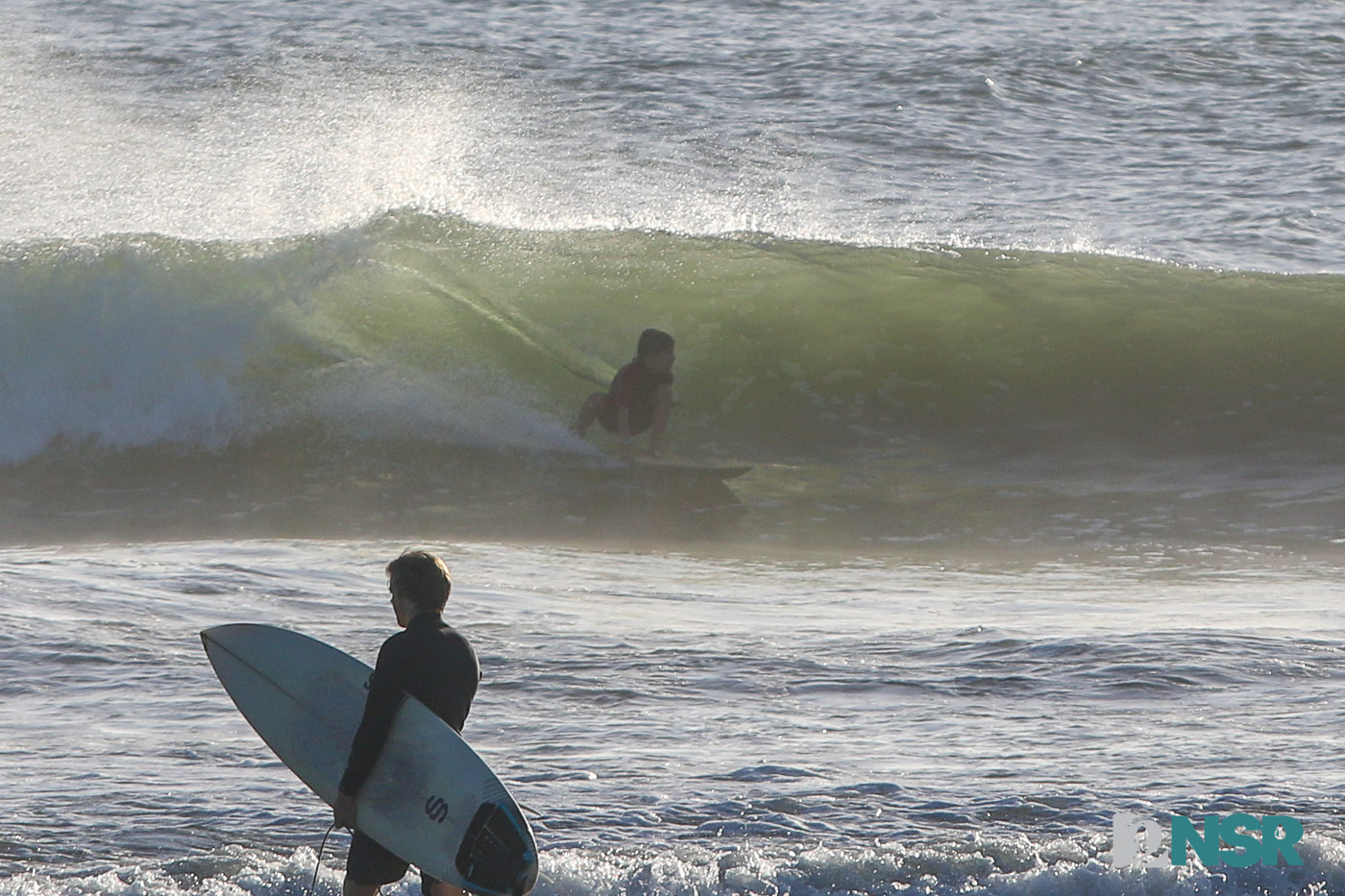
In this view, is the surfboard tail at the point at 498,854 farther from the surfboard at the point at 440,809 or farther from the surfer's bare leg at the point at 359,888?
the surfer's bare leg at the point at 359,888

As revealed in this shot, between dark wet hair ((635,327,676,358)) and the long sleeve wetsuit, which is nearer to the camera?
the long sleeve wetsuit

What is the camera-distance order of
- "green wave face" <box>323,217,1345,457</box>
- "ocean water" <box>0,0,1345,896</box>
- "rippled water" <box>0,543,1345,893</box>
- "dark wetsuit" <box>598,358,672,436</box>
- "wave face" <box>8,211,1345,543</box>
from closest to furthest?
"rippled water" <box>0,543,1345,893</box> < "ocean water" <box>0,0,1345,896</box> < "dark wetsuit" <box>598,358,672,436</box> < "wave face" <box>8,211,1345,543</box> < "green wave face" <box>323,217,1345,457</box>

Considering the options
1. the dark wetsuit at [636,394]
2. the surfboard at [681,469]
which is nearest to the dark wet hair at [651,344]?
the dark wetsuit at [636,394]

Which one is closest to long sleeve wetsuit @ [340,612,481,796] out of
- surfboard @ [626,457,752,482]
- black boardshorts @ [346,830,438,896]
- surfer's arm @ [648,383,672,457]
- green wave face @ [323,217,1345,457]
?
black boardshorts @ [346,830,438,896]

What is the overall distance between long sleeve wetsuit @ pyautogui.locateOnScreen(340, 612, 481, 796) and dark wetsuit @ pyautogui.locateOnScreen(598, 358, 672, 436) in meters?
6.54

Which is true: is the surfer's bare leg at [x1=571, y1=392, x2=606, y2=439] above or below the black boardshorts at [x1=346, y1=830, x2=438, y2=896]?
above

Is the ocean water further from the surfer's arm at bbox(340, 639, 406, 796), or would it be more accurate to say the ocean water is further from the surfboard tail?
the surfer's arm at bbox(340, 639, 406, 796)

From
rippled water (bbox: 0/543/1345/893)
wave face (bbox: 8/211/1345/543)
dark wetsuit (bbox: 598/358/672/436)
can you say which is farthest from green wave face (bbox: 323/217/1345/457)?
rippled water (bbox: 0/543/1345/893)

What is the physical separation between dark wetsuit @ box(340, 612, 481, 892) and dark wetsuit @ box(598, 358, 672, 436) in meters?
6.52

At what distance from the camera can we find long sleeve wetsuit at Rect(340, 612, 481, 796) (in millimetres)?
3334

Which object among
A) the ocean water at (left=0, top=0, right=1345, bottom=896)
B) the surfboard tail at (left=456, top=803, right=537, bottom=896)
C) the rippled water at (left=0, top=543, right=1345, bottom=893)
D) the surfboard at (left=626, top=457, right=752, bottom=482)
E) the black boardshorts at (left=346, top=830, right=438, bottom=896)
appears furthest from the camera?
the surfboard at (left=626, top=457, right=752, bottom=482)

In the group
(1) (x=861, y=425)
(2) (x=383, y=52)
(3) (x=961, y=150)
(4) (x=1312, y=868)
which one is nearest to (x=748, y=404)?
(1) (x=861, y=425)

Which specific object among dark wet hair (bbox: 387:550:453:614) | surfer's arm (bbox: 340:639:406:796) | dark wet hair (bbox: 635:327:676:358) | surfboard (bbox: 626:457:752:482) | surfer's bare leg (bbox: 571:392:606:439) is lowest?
surfboard (bbox: 626:457:752:482)

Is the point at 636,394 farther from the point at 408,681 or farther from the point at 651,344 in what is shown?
the point at 408,681
